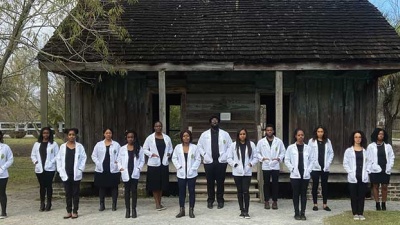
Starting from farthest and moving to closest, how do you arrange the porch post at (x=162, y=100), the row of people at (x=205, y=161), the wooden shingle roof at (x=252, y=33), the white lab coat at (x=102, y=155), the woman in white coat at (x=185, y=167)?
the wooden shingle roof at (x=252, y=33)
the porch post at (x=162, y=100)
the white lab coat at (x=102, y=155)
the woman in white coat at (x=185, y=167)
the row of people at (x=205, y=161)

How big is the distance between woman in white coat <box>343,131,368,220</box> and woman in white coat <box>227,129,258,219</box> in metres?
1.86

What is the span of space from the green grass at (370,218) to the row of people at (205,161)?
256mm

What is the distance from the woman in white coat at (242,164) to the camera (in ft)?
30.2

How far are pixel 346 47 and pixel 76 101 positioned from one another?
755cm

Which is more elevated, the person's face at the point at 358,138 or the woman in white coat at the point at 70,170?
the person's face at the point at 358,138

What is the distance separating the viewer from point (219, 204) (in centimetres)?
1002

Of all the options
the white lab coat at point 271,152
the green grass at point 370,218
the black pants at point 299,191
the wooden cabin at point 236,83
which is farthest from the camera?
the wooden cabin at point 236,83

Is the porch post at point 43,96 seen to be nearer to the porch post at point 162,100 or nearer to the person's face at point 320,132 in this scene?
the porch post at point 162,100

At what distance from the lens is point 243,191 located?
9219 millimetres

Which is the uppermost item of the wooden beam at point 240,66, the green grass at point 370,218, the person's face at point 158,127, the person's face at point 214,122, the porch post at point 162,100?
the wooden beam at point 240,66

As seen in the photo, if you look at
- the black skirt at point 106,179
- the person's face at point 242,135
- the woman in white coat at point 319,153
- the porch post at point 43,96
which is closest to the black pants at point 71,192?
the black skirt at point 106,179

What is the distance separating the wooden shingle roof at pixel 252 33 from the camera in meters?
11.5

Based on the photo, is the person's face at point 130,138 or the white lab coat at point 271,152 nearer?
the person's face at point 130,138

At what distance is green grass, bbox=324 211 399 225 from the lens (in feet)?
28.1
